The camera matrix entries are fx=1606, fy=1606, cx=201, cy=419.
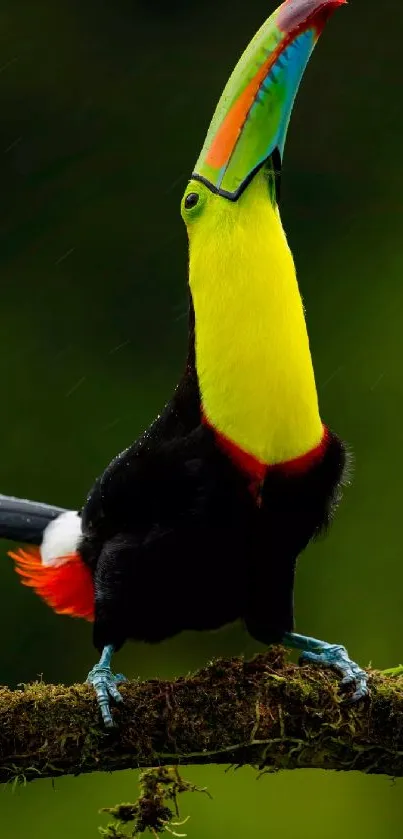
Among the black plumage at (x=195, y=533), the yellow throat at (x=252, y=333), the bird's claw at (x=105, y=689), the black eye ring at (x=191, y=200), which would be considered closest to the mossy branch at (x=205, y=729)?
the bird's claw at (x=105, y=689)

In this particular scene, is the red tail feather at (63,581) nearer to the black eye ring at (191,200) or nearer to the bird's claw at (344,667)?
the bird's claw at (344,667)

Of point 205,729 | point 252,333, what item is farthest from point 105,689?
point 252,333

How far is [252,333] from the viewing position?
7.66 feet

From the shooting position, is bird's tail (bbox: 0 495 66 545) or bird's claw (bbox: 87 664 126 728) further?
bird's tail (bbox: 0 495 66 545)

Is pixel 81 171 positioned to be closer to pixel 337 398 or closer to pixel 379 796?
pixel 337 398

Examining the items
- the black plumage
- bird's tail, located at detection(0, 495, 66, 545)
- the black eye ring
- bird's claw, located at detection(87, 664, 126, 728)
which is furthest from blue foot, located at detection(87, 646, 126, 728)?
the black eye ring

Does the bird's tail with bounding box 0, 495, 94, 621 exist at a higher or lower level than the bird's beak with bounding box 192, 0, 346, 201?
lower

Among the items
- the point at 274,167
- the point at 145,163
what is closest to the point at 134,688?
the point at 274,167

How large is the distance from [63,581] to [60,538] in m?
0.07

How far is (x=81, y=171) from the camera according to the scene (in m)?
4.79

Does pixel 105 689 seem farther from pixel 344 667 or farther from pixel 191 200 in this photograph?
pixel 191 200

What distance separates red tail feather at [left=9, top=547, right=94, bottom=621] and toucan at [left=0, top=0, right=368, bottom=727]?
0.61ft

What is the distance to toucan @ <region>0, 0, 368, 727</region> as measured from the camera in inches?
92.1

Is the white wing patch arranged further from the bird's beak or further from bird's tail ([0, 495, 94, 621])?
the bird's beak
